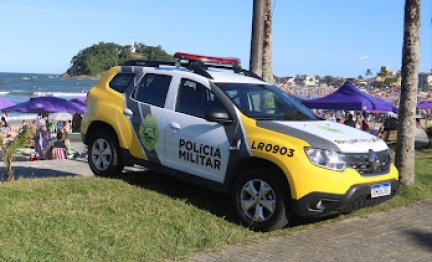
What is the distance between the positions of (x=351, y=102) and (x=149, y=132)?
38.0 ft

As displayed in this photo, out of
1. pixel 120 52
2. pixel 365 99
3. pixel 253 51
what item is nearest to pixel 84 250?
pixel 253 51

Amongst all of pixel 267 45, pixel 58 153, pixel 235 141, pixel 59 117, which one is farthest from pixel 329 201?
pixel 59 117

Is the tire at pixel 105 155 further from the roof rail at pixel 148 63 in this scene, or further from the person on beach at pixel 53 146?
the person on beach at pixel 53 146

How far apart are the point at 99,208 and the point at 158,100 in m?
1.65

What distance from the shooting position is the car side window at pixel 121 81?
718 centimetres

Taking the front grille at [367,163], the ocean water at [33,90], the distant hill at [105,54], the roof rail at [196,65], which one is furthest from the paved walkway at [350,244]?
the distant hill at [105,54]

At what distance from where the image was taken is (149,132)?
665 centimetres

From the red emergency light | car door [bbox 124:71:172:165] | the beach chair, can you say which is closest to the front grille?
car door [bbox 124:71:172:165]

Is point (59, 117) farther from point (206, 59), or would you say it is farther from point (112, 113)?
point (206, 59)

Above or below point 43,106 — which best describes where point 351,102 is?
above

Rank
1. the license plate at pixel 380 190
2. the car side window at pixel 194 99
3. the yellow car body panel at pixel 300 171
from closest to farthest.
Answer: the yellow car body panel at pixel 300 171 < the license plate at pixel 380 190 < the car side window at pixel 194 99

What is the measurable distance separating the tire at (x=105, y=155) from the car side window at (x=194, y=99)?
1206 mm

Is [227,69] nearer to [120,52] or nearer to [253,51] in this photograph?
[253,51]

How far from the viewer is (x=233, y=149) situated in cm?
580
